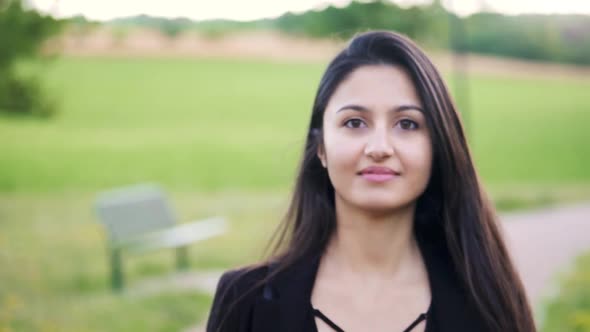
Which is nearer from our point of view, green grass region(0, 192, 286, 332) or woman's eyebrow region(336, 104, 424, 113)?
woman's eyebrow region(336, 104, 424, 113)

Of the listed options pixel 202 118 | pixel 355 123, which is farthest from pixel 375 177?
pixel 202 118

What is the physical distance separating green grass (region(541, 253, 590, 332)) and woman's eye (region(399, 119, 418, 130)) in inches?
146

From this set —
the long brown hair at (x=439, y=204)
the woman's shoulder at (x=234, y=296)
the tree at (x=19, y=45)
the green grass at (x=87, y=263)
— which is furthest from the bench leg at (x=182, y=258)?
the woman's shoulder at (x=234, y=296)

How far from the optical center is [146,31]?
14.8 m

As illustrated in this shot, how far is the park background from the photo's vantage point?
8.78m

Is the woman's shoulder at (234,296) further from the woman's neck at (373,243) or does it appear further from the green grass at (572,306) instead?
the green grass at (572,306)

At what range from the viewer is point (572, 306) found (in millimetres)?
6004

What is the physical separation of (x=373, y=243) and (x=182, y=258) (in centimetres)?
722

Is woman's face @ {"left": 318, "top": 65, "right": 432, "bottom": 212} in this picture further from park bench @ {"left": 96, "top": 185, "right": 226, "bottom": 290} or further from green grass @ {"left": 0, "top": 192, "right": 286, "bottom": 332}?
park bench @ {"left": 96, "top": 185, "right": 226, "bottom": 290}

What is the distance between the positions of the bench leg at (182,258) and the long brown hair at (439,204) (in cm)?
675

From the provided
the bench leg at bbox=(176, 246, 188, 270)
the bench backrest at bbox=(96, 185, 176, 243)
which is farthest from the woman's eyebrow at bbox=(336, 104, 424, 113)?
the bench leg at bbox=(176, 246, 188, 270)

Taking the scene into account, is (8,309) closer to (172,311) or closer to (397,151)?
(172,311)

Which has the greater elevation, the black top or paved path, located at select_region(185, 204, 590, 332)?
the black top

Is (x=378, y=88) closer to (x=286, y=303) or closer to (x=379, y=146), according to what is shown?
(x=379, y=146)
